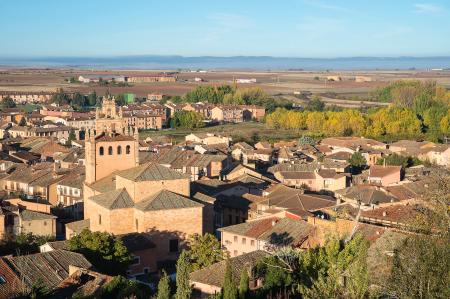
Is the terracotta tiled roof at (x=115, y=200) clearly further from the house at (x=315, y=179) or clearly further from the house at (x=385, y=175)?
the house at (x=385, y=175)

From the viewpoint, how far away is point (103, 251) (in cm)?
2275

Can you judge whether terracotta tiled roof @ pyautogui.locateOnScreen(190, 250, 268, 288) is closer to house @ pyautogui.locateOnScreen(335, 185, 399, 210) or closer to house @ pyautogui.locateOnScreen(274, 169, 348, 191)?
house @ pyautogui.locateOnScreen(335, 185, 399, 210)

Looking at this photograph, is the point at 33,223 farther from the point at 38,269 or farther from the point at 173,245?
the point at 38,269

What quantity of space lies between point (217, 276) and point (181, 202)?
6897 millimetres

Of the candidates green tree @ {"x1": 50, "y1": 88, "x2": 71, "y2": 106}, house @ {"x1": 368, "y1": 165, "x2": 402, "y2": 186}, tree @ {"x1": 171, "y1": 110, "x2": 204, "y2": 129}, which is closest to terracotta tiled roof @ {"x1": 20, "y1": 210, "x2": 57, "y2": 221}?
house @ {"x1": 368, "y1": 165, "x2": 402, "y2": 186}

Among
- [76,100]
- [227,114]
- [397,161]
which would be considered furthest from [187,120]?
[397,161]

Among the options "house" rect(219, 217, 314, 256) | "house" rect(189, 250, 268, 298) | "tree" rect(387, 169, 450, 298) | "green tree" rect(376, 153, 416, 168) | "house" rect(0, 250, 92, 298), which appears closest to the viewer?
"tree" rect(387, 169, 450, 298)

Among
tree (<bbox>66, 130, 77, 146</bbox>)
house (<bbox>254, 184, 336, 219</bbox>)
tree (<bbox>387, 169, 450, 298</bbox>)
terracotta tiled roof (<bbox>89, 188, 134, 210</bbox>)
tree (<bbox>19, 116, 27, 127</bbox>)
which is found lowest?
tree (<bbox>19, 116, 27, 127</bbox>)

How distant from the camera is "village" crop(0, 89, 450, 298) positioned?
21078 mm

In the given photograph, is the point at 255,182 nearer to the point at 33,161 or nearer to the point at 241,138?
the point at 33,161

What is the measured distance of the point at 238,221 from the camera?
33.9 meters

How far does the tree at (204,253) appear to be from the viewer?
23438mm

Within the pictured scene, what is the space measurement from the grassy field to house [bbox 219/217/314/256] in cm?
3881

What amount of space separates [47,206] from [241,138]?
123 feet
